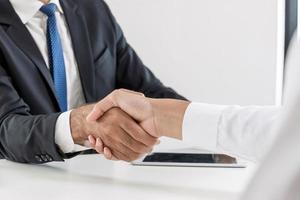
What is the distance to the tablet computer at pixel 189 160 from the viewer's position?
1.23 m

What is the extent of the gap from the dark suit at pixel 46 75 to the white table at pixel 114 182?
8cm

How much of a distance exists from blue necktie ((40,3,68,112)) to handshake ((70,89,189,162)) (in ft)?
1.16

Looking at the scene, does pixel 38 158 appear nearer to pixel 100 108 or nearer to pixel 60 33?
pixel 100 108

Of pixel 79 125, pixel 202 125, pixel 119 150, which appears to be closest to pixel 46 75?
pixel 79 125

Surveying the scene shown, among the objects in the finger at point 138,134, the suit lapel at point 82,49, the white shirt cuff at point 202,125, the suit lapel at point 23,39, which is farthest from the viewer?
the suit lapel at point 82,49

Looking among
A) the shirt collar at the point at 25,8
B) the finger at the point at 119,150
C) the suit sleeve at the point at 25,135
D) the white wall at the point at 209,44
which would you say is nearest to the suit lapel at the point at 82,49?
the shirt collar at the point at 25,8

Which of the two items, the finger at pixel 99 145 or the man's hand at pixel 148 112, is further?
the finger at pixel 99 145

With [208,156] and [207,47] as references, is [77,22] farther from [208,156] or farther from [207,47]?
[207,47]

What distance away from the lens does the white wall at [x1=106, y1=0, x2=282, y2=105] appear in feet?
8.58

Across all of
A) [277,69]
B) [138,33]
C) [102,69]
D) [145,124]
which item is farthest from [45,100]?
[277,69]

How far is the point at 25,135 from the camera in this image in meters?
1.30

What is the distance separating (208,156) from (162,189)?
11.1 inches

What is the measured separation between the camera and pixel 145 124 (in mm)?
1275

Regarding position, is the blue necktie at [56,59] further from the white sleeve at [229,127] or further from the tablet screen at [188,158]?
the white sleeve at [229,127]
